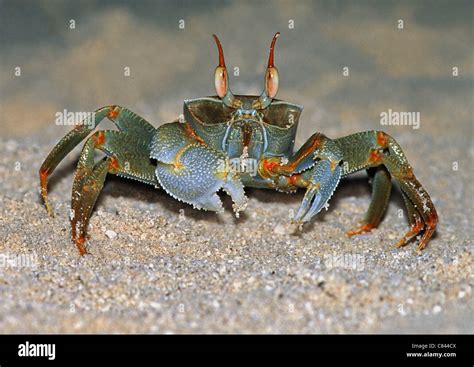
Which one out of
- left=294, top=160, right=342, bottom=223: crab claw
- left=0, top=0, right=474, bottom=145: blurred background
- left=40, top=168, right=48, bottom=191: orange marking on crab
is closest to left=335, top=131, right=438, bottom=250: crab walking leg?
left=294, top=160, right=342, bottom=223: crab claw

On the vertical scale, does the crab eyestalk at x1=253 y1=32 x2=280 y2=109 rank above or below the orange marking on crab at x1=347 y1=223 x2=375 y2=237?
above

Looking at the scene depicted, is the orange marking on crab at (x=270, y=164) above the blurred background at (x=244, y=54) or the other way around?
the other way around

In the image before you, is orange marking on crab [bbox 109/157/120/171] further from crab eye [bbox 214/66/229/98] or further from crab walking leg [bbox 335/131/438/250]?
crab walking leg [bbox 335/131/438/250]

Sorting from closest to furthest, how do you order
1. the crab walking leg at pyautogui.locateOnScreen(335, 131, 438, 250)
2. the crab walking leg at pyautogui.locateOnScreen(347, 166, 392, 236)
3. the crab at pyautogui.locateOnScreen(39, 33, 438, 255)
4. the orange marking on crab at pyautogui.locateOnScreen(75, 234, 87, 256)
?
the orange marking on crab at pyautogui.locateOnScreen(75, 234, 87, 256)
the crab at pyautogui.locateOnScreen(39, 33, 438, 255)
the crab walking leg at pyautogui.locateOnScreen(335, 131, 438, 250)
the crab walking leg at pyautogui.locateOnScreen(347, 166, 392, 236)

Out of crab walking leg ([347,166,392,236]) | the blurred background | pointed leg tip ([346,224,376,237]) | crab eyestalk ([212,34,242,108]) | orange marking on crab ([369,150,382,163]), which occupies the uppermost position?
the blurred background

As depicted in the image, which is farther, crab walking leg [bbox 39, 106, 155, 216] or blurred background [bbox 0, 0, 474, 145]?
blurred background [bbox 0, 0, 474, 145]

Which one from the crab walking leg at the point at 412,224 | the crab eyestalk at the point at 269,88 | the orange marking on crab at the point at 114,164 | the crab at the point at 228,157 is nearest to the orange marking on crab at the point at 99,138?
the crab at the point at 228,157

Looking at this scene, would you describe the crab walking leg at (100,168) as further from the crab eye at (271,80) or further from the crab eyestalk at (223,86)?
the crab eye at (271,80)
